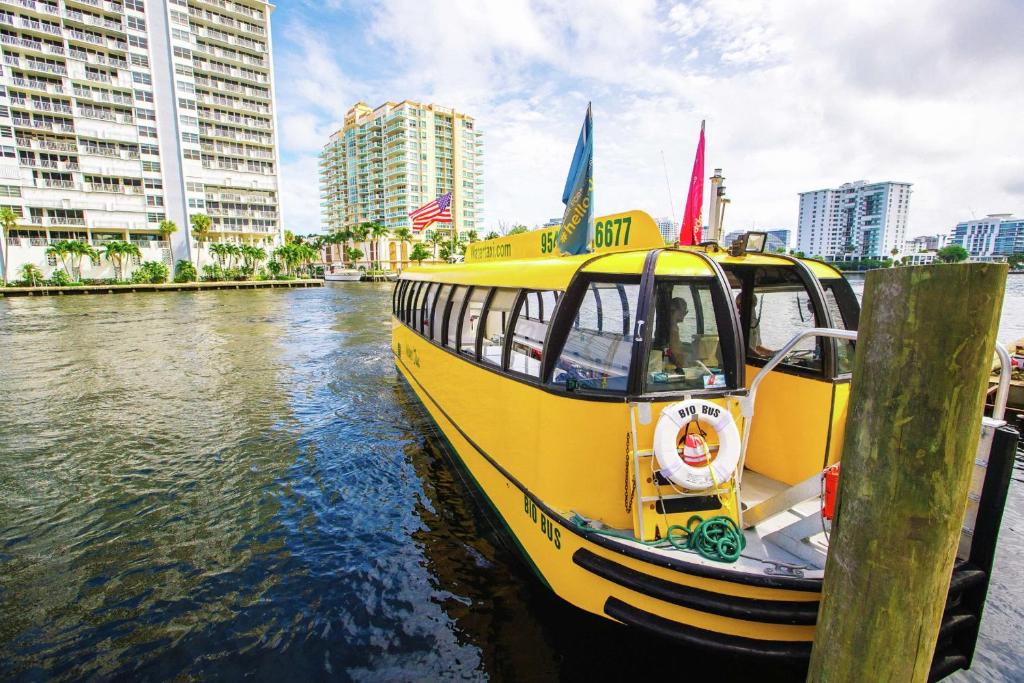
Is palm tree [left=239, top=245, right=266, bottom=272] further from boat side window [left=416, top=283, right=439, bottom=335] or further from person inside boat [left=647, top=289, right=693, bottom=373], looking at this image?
person inside boat [left=647, top=289, right=693, bottom=373]

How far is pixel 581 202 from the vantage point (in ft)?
21.2

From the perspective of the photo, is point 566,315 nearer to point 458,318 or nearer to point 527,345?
point 527,345

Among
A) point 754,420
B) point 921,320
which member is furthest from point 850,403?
point 754,420

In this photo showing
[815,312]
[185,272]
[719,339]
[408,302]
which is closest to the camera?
[719,339]

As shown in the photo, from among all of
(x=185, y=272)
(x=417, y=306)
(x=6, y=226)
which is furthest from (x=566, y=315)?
(x=6, y=226)

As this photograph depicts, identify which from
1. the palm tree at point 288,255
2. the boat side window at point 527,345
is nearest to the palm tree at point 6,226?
the palm tree at point 288,255

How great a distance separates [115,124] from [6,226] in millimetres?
17405

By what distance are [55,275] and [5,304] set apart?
57.2ft

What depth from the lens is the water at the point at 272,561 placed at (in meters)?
4.45

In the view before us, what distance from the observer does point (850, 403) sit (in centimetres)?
266

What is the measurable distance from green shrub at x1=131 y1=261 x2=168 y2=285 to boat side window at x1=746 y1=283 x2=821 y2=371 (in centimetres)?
7372

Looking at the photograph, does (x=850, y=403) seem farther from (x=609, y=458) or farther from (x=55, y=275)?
(x=55, y=275)

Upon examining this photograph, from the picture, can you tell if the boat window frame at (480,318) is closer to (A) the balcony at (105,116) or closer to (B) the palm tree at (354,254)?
(A) the balcony at (105,116)

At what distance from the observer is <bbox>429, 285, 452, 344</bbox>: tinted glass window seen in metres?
8.57
